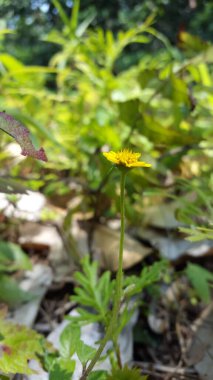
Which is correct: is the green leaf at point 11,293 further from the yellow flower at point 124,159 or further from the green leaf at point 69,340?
the yellow flower at point 124,159

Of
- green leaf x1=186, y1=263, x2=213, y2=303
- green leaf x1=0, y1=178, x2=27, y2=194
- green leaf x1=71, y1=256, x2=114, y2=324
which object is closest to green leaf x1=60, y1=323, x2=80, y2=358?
green leaf x1=71, y1=256, x2=114, y2=324

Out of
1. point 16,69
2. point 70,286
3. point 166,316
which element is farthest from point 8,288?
point 16,69

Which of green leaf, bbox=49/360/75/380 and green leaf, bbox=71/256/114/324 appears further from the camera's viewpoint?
green leaf, bbox=71/256/114/324

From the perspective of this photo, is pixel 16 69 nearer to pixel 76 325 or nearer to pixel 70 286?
pixel 70 286

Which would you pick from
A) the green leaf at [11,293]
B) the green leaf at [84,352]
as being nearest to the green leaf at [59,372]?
the green leaf at [84,352]

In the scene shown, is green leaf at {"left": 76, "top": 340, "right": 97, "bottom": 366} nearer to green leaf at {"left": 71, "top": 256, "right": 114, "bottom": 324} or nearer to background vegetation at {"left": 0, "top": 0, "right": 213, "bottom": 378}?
green leaf at {"left": 71, "top": 256, "right": 114, "bottom": 324}
